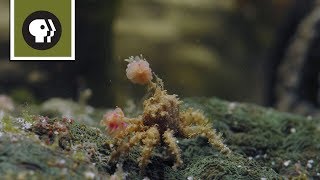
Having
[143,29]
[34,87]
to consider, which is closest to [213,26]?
[143,29]

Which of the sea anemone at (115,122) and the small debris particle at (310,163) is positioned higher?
the sea anemone at (115,122)

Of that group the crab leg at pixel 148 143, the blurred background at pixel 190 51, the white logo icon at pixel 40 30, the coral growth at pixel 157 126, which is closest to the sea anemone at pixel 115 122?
the coral growth at pixel 157 126

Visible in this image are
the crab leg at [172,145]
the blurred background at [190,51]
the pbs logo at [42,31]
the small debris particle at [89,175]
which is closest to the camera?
the small debris particle at [89,175]

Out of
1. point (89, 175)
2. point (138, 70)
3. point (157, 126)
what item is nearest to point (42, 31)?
point (138, 70)

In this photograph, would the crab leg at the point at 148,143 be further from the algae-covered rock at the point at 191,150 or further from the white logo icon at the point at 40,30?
the white logo icon at the point at 40,30

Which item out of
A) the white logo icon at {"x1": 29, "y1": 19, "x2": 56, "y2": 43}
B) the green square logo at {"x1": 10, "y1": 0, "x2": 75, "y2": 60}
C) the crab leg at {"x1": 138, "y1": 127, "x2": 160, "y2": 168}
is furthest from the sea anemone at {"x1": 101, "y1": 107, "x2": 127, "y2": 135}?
the white logo icon at {"x1": 29, "y1": 19, "x2": 56, "y2": 43}

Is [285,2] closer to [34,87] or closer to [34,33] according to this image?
[34,87]

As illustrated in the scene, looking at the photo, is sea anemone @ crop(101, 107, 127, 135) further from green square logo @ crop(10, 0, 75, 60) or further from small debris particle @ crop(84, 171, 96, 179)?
small debris particle @ crop(84, 171, 96, 179)
